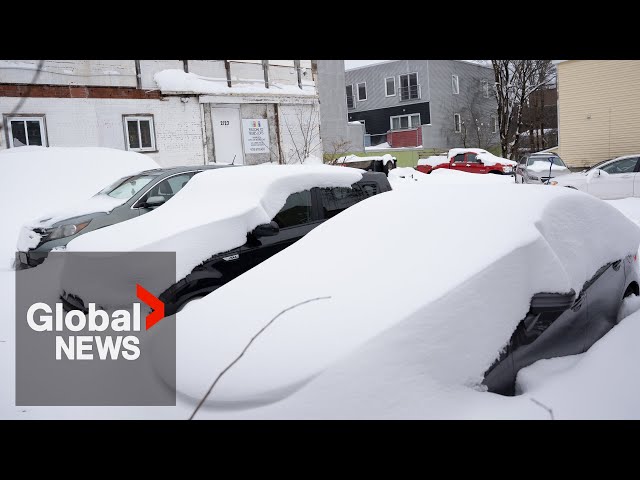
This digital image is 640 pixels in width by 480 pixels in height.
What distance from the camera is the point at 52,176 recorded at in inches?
505

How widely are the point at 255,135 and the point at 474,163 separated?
9.75 meters

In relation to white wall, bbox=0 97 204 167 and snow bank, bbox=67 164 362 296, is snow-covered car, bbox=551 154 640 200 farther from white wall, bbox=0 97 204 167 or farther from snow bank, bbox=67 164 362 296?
white wall, bbox=0 97 204 167

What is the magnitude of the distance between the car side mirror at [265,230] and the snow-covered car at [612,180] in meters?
9.74

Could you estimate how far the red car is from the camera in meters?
22.4

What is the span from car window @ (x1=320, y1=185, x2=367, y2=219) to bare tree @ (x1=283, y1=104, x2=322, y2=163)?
14.9 m

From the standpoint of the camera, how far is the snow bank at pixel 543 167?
52.0 feet

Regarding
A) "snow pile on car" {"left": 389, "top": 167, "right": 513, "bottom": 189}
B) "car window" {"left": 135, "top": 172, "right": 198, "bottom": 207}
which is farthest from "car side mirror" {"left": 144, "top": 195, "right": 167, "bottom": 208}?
"snow pile on car" {"left": 389, "top": 167, "right": 513, "bottom": 189}

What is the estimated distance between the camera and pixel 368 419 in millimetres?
2295

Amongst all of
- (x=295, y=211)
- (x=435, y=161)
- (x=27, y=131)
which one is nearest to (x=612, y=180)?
(x=295, y=211)

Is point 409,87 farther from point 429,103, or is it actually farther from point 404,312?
point 404,312

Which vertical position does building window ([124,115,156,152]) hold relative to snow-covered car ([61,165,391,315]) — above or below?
above

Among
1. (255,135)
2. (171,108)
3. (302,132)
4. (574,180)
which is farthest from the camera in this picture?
(302,132)
